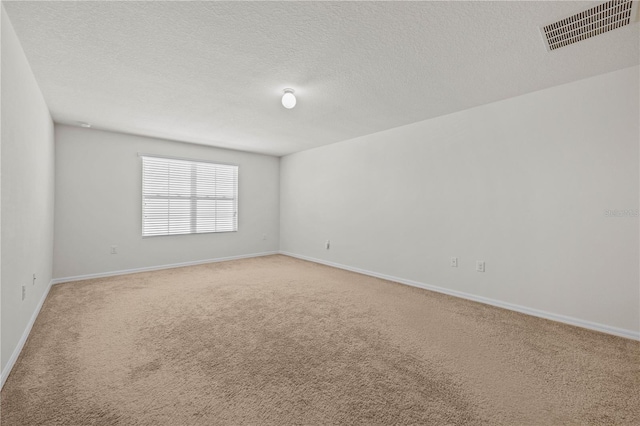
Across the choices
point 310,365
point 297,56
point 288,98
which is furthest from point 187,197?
point 310,365

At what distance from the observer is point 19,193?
83.2 inches

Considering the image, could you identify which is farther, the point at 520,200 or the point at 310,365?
the point at 520,200

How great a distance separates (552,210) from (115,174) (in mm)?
5878

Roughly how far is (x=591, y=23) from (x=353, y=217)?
3.53 m

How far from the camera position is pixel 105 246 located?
437cm

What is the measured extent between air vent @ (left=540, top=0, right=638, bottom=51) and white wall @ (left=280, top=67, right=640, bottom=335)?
91 cm

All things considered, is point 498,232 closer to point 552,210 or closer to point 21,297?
point 552,210

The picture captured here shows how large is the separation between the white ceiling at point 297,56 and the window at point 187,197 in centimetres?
141

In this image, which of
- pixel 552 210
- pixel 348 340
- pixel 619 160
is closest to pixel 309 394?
pixel 348 340

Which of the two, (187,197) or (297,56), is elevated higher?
(297,56)

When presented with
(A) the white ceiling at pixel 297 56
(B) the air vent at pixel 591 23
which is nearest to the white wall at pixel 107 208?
(A) the white ceiling at pixel 297 56

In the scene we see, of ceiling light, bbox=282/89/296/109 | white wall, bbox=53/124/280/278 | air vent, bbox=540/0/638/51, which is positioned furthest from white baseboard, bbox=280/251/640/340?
white wall, bbox=53/124/280/278

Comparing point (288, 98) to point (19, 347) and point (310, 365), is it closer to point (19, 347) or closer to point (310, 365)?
point (310, 365)

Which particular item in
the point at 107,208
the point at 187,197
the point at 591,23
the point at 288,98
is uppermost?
the point at 591,23
